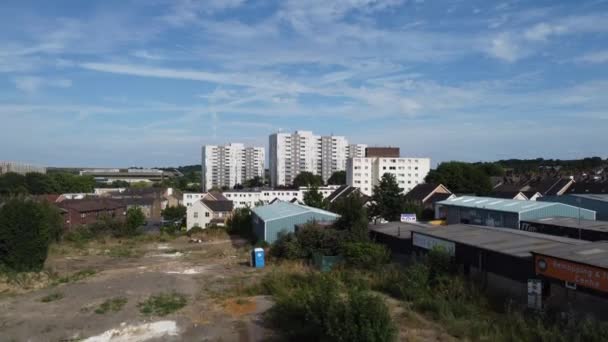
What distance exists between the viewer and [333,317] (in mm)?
6953

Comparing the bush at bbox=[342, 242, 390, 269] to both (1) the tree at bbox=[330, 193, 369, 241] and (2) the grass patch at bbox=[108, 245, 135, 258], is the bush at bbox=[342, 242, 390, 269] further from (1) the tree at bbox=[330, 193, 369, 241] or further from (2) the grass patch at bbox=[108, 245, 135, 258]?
(2) the grass patch at bbox=[108, 245, 135, 258]

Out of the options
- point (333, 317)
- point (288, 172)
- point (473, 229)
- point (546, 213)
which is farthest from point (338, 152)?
point (333, 317)

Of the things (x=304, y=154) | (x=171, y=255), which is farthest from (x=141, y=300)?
(x=304, y=154)

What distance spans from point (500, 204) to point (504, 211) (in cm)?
210

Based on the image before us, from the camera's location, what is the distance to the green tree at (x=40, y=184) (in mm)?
91062

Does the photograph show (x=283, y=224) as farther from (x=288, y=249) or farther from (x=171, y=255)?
(x=171, y=255)

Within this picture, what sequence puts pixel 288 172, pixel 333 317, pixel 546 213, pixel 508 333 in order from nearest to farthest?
pixel 333 317
pixel 508 333
pixel 546 213
pixel 288 172

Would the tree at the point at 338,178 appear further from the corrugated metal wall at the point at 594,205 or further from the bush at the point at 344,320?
the bush at the point at 344,320

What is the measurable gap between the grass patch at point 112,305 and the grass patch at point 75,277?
4400 mm

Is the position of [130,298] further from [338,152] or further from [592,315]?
[338,152]

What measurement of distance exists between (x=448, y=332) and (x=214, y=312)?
212 inches

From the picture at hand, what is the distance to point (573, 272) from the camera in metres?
8.63

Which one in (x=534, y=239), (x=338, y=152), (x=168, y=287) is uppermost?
(x=338, y=152)

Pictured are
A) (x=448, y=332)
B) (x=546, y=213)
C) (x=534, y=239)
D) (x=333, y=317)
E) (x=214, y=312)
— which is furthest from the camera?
(x=546, y=213)
